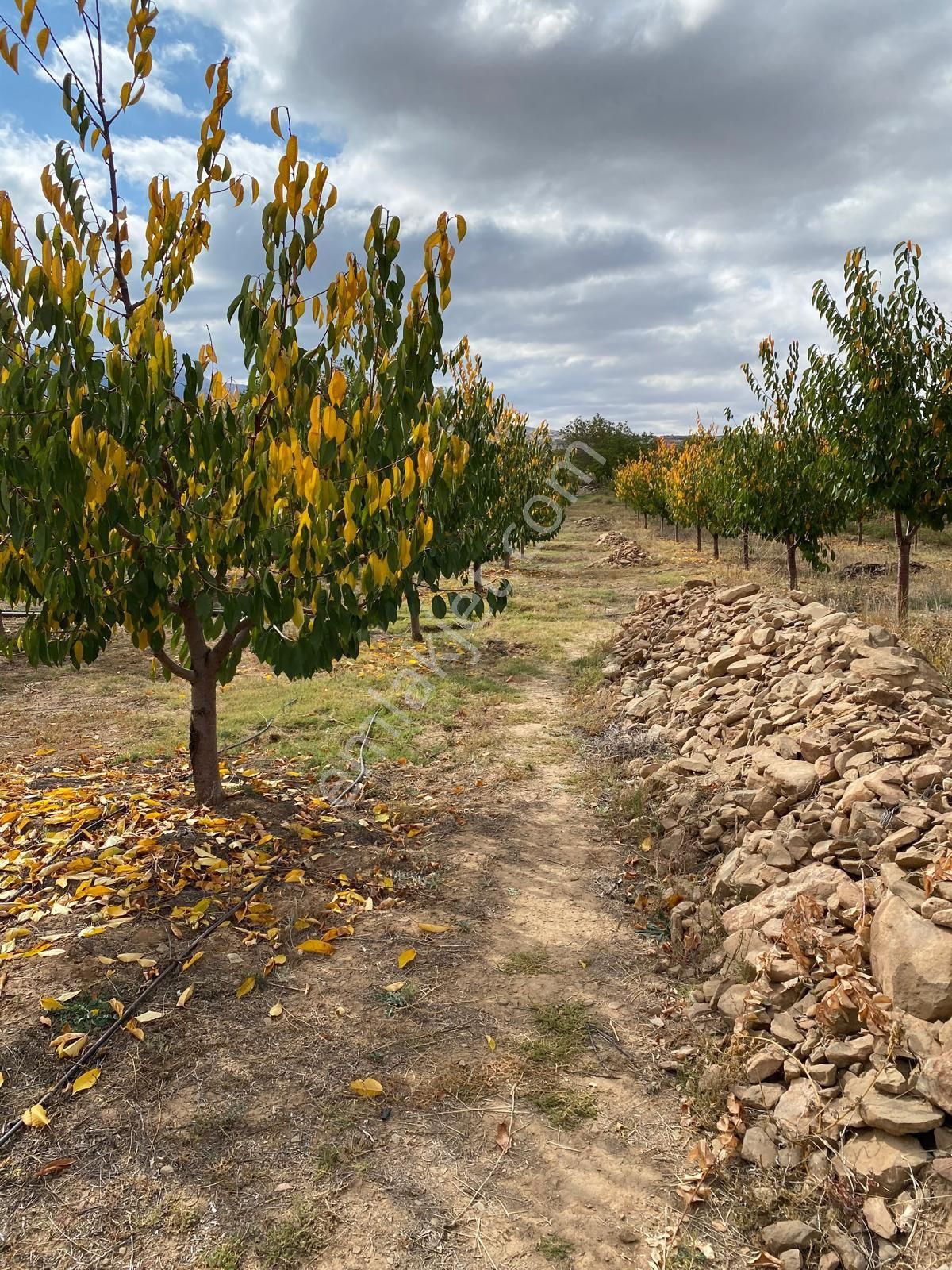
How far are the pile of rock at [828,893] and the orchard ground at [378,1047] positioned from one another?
0.93 ft

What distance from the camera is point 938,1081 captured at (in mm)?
2334

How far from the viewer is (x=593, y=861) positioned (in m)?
4.89

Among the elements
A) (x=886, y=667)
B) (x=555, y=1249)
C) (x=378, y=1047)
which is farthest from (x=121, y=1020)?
(x=886, y=667)

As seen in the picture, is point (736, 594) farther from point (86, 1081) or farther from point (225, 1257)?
point (225, 1257)

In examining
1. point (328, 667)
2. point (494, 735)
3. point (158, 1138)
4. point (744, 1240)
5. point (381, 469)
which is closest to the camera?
point (744, 1240)

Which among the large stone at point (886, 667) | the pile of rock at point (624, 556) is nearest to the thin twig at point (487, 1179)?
the large stone at point (886, 667)

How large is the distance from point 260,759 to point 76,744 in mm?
1850

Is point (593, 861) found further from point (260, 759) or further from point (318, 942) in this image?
point (260, 759)

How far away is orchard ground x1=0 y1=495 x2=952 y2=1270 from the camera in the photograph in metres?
2.29

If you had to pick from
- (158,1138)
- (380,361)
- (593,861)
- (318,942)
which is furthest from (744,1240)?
(380,361)

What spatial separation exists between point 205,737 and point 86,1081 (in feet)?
7.96

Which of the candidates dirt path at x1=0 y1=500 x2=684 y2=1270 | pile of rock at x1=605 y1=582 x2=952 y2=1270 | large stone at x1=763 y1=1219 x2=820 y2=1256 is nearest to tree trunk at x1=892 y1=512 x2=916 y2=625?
pile of rock at x1=605 y1=582 x2=952 y2=1270

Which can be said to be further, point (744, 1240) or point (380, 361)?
point (380, 361)

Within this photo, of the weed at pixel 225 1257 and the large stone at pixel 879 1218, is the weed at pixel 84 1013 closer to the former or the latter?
the weed at pixel 225 1257
